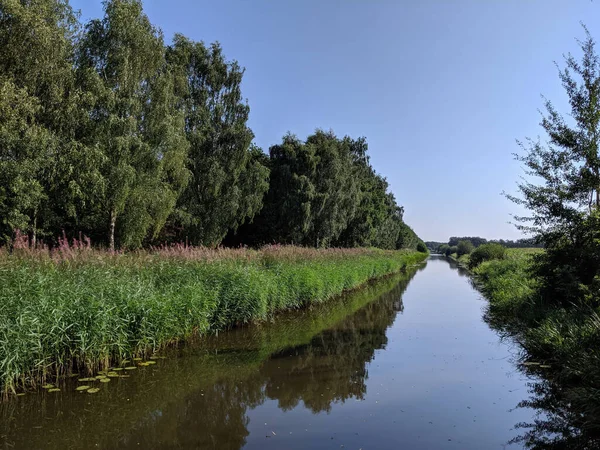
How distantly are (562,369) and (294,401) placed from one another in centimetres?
470

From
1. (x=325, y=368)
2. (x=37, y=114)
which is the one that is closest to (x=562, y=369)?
(x=325, y=368)

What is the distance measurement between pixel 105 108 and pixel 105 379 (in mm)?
15524

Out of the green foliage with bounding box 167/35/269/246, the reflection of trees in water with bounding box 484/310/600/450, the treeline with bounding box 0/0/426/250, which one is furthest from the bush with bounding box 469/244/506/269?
the reflection of trees in water with bounding box 484/310/600/450

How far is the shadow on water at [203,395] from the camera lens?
4.87 m

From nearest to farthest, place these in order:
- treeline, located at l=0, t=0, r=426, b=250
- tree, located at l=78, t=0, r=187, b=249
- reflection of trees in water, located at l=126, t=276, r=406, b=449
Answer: reflection of trees in water, located at l=126, t=276, r=406, b=449 < treeline, located at l=0, t=0, r=426, b=250 < tree, located at l=78, t=0, r=187, b=249

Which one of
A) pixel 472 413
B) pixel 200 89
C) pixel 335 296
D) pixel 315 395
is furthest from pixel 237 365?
pixel 200 89

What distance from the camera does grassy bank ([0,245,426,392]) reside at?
6.05 m

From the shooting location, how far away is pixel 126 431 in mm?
4996

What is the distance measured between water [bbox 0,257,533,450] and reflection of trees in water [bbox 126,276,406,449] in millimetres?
21

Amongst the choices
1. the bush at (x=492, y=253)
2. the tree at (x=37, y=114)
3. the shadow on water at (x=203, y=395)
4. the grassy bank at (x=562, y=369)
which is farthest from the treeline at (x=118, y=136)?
the bush at (x=492, y=253)

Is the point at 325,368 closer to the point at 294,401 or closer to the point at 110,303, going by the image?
the point at 294,401

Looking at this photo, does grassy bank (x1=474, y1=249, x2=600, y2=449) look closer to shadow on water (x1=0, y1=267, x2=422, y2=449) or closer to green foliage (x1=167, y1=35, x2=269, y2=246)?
shadow on water (x1=0, y1=267, x2=422, y2=449)

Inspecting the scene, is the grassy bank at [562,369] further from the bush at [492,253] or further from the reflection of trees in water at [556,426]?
the bush at [492,253]

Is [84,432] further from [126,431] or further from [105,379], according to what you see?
[105,379]
